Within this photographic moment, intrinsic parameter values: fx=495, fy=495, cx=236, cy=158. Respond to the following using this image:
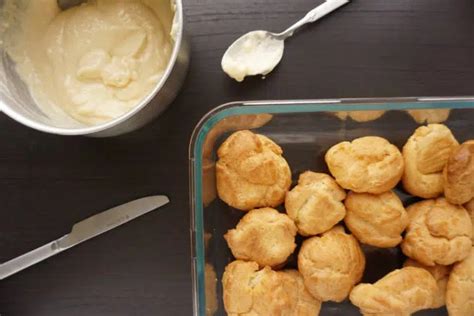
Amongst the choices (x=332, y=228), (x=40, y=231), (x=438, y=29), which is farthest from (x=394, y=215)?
(x=40, y=231)

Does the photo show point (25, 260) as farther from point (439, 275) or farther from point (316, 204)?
point (439, 275)

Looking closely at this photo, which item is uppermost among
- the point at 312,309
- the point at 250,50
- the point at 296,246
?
the point at 250,50

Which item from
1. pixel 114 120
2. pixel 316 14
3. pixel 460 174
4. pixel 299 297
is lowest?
pixel 299 297

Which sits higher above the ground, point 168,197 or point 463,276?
point 168,197

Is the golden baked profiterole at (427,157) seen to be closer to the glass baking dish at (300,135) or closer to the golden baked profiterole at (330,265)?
the glass baking dish at (300,135)

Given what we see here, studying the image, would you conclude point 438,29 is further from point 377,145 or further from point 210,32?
point 210,32

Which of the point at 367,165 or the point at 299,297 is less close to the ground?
the point at 367,165

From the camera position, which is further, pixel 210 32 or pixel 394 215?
pixel 210 32

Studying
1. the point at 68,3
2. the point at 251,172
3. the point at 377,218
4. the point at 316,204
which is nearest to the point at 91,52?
the point at 68,3
